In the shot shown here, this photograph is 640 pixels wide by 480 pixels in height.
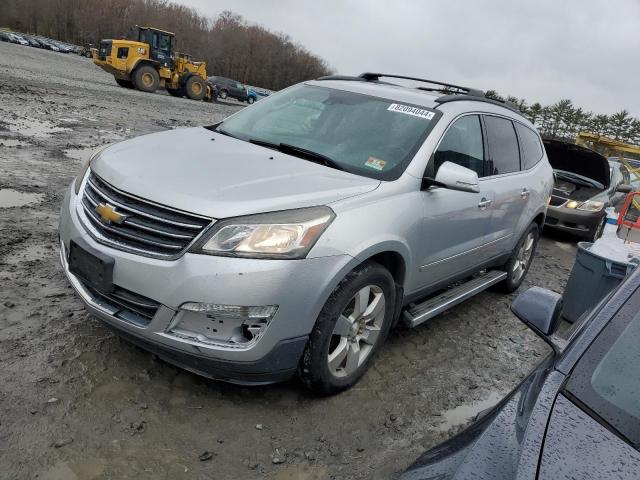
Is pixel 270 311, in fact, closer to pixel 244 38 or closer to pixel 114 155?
pixel 114 155

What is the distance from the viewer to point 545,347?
14.7ft

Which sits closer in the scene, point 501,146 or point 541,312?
point 541,312

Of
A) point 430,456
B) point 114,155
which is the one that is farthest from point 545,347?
point 114,155

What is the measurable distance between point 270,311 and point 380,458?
3.11ft

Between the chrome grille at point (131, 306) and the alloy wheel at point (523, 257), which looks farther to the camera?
the alloy wheel at point (523, 257)

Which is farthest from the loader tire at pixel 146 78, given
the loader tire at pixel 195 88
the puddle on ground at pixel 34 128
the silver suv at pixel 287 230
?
the silver suv at pixel 287 230

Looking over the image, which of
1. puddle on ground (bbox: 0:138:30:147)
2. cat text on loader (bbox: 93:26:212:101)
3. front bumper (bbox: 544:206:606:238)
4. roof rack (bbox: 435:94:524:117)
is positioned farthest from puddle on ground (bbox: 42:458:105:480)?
cat text on loader (bbox: 93:26:212:101)

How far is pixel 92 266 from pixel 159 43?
2630 centimetres

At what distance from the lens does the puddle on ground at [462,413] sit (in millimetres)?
3075

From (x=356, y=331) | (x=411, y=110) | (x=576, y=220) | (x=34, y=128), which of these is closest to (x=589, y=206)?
(x=576, y=220)

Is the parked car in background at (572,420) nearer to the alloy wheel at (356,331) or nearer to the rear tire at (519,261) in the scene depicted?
the alloy wheel at (356,331)

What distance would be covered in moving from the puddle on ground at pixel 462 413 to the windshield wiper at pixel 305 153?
1.63 m

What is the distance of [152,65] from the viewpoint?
25.7 metres

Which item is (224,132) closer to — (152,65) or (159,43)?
(152,65)
